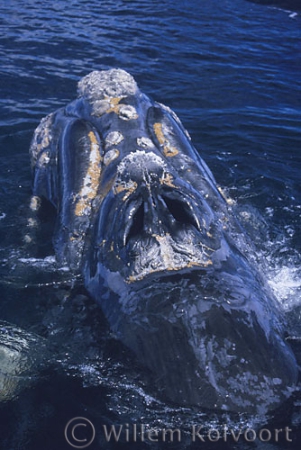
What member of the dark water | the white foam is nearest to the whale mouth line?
the dark water

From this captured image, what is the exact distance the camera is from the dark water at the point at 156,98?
460cm

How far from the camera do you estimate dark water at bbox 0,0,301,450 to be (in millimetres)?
4598

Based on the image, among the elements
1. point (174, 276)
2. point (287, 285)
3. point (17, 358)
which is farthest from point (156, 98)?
point (17, 358)

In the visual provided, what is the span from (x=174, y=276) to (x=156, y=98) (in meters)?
8.68

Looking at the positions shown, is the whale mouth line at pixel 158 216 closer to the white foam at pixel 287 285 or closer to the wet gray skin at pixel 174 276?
the wet gray skin at pixel 174 276

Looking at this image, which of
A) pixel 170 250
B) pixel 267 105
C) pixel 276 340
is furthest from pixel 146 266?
pixel 267 105

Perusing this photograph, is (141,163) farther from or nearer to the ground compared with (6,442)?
farther from the ground

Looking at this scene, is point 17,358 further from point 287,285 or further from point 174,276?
point 287,285

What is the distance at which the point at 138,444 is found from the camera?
419cm

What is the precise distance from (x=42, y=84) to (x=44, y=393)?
9.92 m

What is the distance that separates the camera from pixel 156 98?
13.0 metres

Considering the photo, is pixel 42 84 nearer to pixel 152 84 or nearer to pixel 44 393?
pixel 152 84

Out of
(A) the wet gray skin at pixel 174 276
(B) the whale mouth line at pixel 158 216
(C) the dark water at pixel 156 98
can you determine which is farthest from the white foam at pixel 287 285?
(B) the whale mouth line at pixel 158 216

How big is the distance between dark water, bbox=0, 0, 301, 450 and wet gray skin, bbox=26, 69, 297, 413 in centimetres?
21
